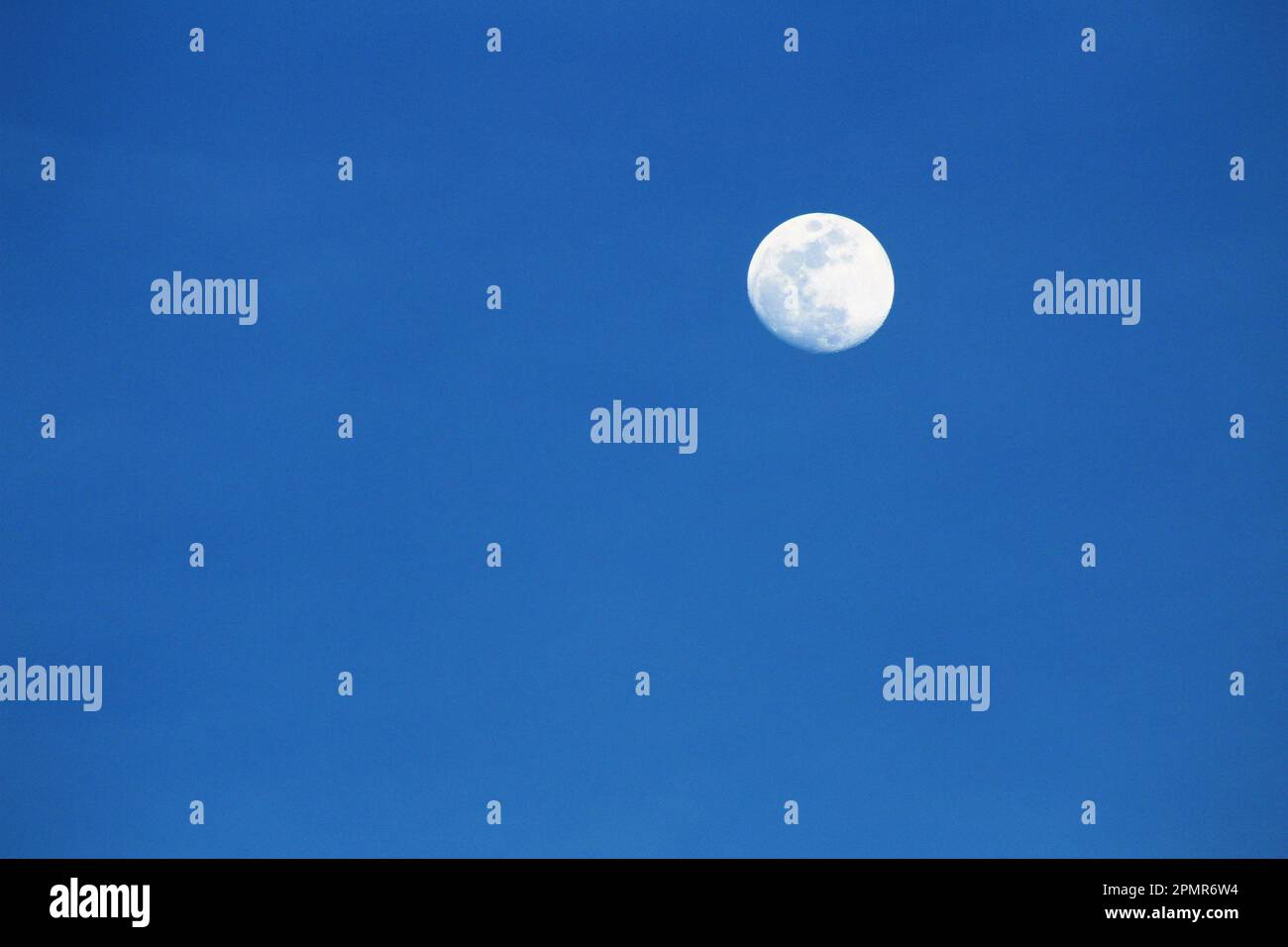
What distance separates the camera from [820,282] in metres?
13.1

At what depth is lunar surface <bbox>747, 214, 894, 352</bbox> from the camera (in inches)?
517

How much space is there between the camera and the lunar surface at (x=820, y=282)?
13.1 m

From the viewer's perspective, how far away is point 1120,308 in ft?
43.8
